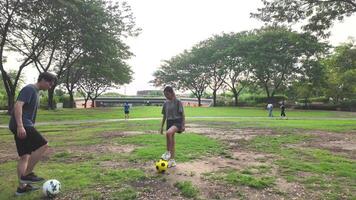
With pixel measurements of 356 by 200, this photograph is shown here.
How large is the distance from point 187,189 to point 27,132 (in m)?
2.73

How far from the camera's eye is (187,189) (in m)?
6.09

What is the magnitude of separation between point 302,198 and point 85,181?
3.73 metres

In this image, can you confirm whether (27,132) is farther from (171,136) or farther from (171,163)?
(171,163)

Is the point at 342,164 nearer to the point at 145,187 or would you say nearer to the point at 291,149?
the point at 291,149

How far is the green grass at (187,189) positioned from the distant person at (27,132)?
2336 mm

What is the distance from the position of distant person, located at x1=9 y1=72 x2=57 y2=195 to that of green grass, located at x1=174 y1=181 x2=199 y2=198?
2336 millimetres

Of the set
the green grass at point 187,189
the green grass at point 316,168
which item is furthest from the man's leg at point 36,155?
the green grass at point 316,168

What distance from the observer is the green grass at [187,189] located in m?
5.89

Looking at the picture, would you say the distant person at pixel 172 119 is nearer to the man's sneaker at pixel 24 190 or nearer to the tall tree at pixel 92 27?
the man's sneaker at pixel 24 190

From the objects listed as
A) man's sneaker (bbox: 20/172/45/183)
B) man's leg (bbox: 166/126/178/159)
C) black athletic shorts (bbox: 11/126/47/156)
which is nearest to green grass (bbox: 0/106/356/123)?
man's leg (bbox: 166/126/178/159)

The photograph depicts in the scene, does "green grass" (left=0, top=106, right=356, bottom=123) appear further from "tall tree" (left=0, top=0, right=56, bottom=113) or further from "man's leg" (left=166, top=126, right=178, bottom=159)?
"man's leg" (left=166, top=126, right=178, bottom=159)

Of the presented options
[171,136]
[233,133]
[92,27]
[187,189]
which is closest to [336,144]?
[233,133]

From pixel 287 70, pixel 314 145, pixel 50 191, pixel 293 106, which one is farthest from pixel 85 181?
pixel 293 106

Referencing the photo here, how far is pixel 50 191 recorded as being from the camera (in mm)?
5707
